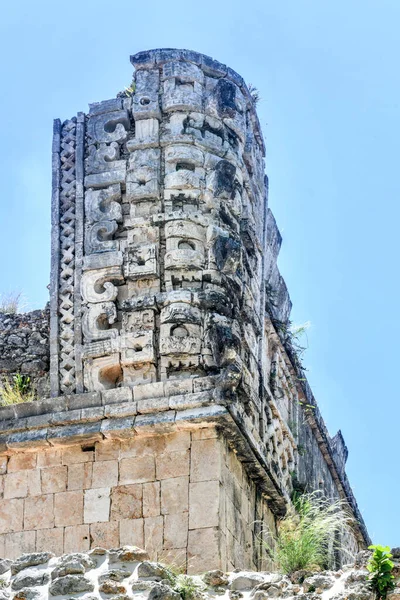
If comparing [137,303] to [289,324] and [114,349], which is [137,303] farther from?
[289,324]

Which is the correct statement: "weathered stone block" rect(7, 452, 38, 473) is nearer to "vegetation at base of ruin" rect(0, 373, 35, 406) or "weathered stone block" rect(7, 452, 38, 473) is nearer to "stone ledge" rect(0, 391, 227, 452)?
"stone ledge" rect(0, 391, 227, 452)

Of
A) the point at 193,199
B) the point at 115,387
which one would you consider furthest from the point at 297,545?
the point at 193,199

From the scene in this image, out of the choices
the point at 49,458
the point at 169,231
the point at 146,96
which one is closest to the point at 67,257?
the point at 169,231

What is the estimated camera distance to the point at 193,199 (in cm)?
1415

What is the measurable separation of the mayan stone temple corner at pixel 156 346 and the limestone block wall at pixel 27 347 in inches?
0.7

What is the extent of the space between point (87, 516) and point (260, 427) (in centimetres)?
222

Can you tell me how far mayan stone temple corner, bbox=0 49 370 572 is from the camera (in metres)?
12.7

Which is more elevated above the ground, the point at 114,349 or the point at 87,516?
the point at 114,349

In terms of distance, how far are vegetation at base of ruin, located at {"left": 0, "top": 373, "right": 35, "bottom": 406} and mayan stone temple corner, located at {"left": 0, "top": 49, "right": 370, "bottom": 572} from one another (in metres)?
0.12

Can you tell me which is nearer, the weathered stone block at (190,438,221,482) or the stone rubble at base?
the stone rubble at base

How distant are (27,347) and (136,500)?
2385 mm

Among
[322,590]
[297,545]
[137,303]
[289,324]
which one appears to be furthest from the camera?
[289,324]

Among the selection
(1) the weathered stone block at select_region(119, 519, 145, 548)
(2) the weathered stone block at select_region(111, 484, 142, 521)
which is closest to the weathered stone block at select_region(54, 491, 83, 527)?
(2) the weathered stone block at select_region(111, 484, 142, 521)

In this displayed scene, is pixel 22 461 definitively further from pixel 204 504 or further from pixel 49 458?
pixel 204 504
